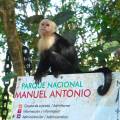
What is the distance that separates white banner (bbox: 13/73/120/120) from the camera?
109 inches

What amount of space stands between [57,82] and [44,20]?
1298 millimetres

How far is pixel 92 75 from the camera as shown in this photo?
2887mm

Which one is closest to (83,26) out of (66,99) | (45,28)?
(45,28)

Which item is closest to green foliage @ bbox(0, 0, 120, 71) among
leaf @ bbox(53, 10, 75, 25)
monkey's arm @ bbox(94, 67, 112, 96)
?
leaf @ bbox(53, 10, 75, 25)

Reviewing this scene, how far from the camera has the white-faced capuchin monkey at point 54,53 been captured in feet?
12.6

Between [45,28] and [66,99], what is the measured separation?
1.42m

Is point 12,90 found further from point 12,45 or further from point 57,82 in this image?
point 57,82

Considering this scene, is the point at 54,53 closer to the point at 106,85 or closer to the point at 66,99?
the point at 66,99

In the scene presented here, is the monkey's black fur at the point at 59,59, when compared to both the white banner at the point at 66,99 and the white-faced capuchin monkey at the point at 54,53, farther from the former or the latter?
the white banner at the point at 66,99

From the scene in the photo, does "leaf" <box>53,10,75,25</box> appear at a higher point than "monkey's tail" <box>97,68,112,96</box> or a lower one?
higher

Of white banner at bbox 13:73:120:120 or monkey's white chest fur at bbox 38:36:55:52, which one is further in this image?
monkey's white chest fur at bbox 38:36:55:52

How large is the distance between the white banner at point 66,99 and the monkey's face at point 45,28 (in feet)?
3.43

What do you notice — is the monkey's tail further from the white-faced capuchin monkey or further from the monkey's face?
the monkey's face

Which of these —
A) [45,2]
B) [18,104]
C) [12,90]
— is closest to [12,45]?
[12,90]
